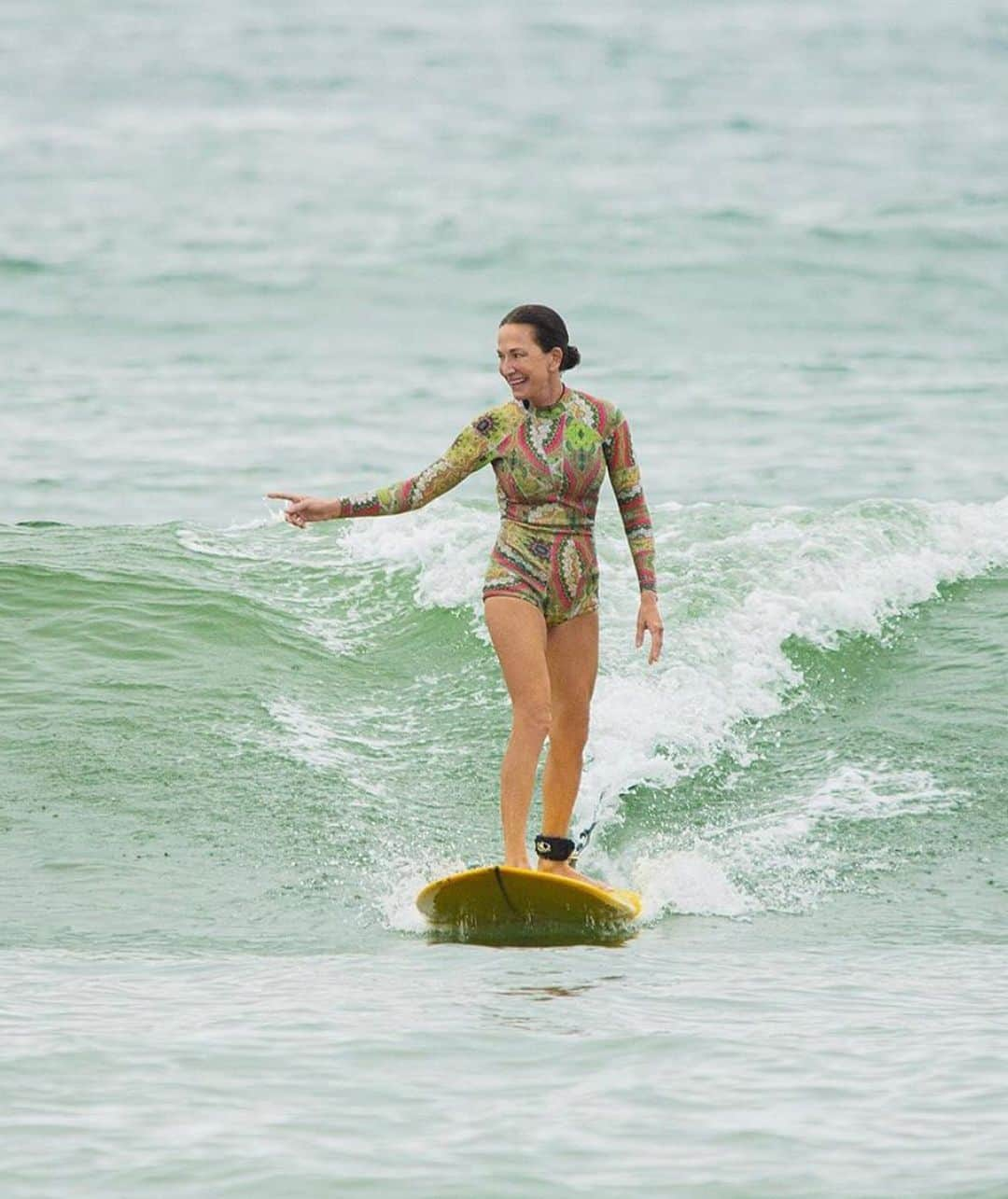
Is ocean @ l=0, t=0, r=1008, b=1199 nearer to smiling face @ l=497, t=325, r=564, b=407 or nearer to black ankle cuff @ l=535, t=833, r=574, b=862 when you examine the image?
black ankle cuff @ l=535, t=833, r=574, b=862

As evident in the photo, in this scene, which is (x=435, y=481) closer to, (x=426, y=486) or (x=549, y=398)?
(x=426, y=486)

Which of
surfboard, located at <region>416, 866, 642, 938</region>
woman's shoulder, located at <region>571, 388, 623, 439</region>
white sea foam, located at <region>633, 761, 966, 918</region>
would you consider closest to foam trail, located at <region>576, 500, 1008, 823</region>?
white sea foam, located at <region>633, 761, 966, 918</region>

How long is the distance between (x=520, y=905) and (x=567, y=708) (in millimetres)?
861

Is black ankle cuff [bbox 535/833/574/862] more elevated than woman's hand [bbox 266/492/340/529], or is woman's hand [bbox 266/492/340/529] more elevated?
woman's hand [bbox 266/492/340/529]

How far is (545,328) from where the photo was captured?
7449mm

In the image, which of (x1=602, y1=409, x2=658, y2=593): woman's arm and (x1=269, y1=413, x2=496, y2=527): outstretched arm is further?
(x1=602, y1=409, x2=658, y2=593): woman's arm

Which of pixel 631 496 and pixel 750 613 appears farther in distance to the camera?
pixel 750 613

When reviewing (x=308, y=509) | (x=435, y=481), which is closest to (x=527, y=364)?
(x=435, y=481)

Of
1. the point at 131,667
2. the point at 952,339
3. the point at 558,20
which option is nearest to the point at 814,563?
the point at 131,667

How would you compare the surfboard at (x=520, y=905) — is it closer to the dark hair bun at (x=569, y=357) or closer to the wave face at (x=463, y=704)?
the wave face at (x=463, y=704)

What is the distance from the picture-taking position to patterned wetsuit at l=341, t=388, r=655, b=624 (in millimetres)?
7605

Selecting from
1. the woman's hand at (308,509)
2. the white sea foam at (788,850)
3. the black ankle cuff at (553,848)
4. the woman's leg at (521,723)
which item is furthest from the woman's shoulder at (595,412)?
the white sea foam at (788,850)

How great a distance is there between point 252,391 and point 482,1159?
21246 millimetres

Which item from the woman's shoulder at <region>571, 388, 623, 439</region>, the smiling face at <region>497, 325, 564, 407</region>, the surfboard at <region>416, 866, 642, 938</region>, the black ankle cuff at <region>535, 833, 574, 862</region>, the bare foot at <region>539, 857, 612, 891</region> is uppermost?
the smiling face at <region>497, 325, 564, 407</region>
